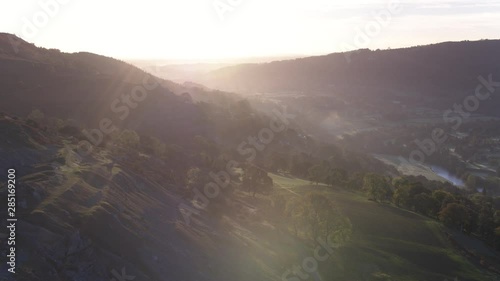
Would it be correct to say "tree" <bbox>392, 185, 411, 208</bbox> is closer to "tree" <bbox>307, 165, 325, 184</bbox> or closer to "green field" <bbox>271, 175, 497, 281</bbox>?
"green field" <bbox>271, 175, 497, 281</bbox>

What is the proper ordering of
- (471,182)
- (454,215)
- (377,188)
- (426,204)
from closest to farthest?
(454,215) < (377,188) < (426,204) < (471,182)

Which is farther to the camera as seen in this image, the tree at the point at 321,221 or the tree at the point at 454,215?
the tree at the point at 454,215

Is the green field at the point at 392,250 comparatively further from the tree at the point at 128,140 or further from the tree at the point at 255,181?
the tree at the point at 128,140

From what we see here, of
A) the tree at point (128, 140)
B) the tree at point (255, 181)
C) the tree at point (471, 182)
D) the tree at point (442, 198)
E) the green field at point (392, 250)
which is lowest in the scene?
the green field at point (392, 250)

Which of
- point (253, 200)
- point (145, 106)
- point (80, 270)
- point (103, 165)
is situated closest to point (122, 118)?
point (145, 106)

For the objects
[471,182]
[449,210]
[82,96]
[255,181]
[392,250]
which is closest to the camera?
[392,250]

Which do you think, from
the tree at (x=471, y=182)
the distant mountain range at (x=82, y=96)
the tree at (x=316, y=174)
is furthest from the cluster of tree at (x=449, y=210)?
the tree at (x=471, y=182)

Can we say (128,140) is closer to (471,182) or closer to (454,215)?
(454,215)

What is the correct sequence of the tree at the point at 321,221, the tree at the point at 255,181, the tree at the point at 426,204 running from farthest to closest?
the tree at the point at 426,204 < the tree at the point at 255,181 < the tree at the point at 321,221

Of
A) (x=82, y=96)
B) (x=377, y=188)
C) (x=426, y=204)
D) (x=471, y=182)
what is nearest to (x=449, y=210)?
(x=426, y=204)

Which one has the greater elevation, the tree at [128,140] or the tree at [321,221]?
the tree at [128,140]

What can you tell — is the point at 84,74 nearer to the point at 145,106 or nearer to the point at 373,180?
the point at 145,106
